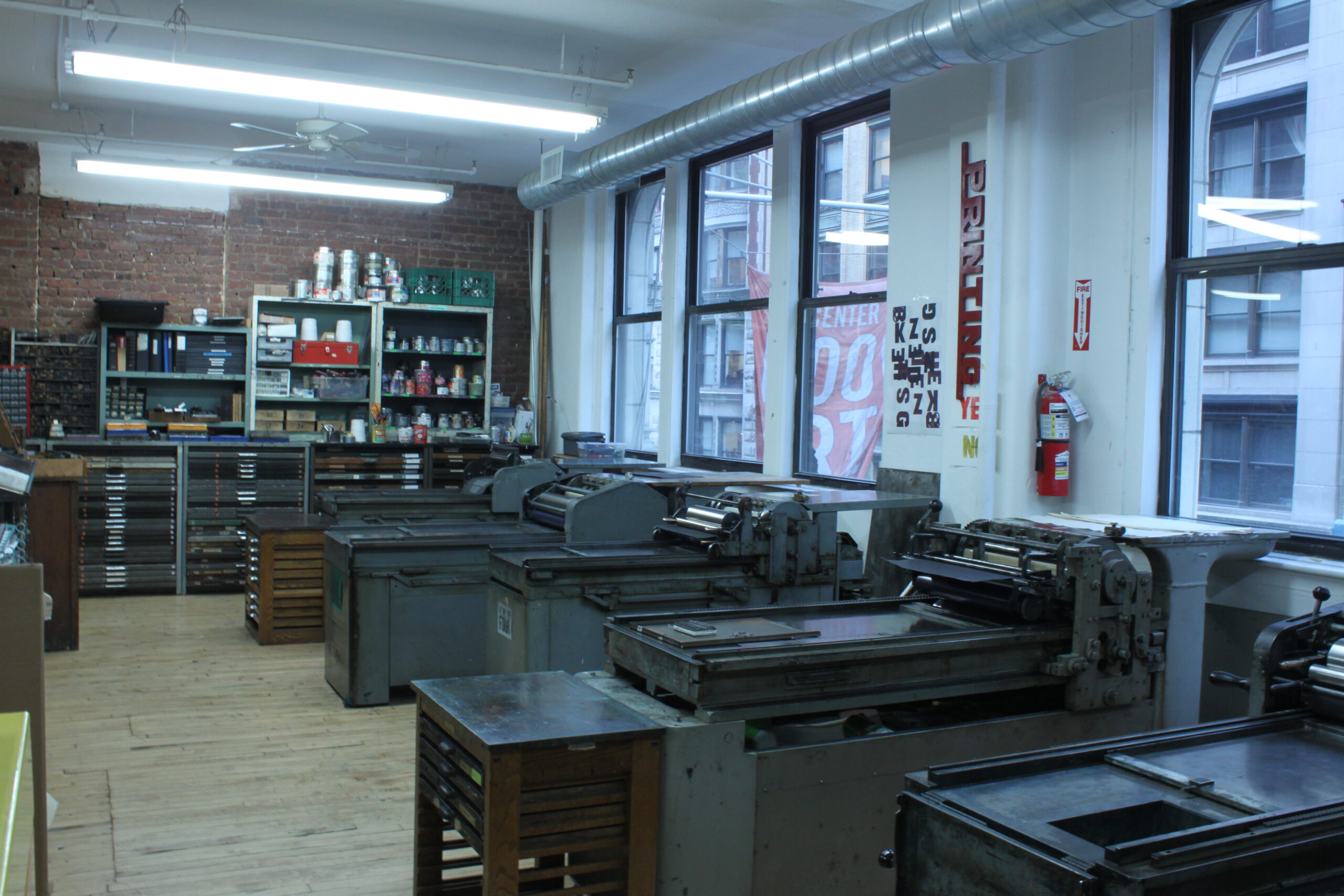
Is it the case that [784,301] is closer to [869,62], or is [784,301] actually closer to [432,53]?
[869,62]

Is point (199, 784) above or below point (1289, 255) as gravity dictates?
below

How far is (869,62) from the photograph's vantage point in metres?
4.68

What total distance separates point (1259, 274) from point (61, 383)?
7.68 m

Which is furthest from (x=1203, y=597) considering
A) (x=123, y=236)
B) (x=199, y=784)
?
(x=123, y=236)

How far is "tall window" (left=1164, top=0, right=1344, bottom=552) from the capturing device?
3943mm

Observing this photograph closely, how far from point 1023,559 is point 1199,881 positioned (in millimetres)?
1434

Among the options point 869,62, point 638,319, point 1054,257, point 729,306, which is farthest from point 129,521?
point 1054,257

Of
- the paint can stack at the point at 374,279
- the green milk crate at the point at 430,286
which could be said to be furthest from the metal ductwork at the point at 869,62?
the paint can stack at the point at 374,279

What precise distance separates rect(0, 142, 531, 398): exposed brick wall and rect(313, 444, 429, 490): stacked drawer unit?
1378 millimetres

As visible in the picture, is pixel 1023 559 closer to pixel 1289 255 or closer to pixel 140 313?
pixel 1289 255

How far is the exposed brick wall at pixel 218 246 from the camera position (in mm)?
8047

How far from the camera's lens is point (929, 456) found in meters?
5.31

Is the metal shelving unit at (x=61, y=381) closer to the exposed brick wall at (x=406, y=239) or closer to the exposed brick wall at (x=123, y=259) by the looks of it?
the exposed brick wall at (x=123, y=259)

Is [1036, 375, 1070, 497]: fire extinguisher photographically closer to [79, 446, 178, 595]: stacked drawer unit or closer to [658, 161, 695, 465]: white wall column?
[658, 161, 695, 465]: white wall column
